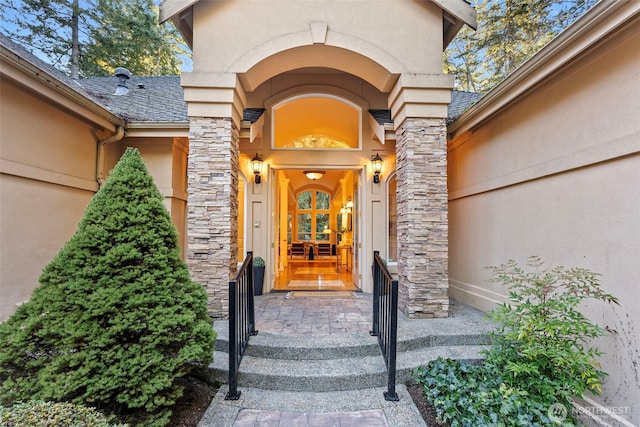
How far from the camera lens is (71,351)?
2.14 metres

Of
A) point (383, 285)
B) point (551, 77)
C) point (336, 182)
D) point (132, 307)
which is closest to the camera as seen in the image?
point (132, 307)

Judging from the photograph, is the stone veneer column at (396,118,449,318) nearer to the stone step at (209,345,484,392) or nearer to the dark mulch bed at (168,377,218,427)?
the stone step at (209,345,484,392)

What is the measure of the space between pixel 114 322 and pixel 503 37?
12174 millimetres

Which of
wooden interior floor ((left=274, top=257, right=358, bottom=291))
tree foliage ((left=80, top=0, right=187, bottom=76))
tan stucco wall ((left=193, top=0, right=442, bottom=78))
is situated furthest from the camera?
tree foliage ((left=80, top=0, right=187, bottom=76))

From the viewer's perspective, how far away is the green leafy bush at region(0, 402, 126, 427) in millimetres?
1624

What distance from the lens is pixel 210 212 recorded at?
405cm

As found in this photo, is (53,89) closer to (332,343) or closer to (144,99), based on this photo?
(144,99)

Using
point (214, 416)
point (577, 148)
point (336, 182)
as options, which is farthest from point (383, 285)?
point (336, 182)

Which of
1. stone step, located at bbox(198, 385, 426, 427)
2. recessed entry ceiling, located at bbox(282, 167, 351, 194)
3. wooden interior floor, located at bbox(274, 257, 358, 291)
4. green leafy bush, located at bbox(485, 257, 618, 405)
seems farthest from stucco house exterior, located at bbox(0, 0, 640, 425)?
recessed entry ceiling, located at bbox(282, 167, 351, 194)

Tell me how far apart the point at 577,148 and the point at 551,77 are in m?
0.84

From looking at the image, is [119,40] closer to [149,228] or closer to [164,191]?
[164,191]

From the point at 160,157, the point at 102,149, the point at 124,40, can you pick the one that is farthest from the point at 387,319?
the point at 124,40

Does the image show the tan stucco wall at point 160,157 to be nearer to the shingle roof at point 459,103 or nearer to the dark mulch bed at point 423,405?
the dark mulch bed at point 423,405

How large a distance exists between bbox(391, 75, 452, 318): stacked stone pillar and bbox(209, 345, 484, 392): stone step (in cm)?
92
